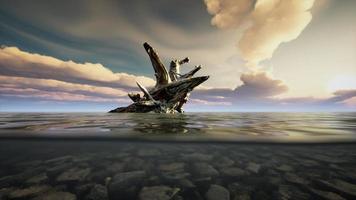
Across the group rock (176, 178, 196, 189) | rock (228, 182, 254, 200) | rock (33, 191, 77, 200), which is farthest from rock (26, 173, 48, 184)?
rock (228, 182, 254, 200)

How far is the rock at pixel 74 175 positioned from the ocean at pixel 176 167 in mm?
15

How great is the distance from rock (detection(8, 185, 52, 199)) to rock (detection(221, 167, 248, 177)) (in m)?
2.69

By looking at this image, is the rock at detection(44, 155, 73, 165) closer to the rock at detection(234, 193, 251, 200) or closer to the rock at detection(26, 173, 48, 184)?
the rock at detection(26, 173, 48, 184)

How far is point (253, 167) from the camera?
3.50m

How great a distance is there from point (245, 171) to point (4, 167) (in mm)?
4361

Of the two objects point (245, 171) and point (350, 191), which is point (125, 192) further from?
point (350, 191)

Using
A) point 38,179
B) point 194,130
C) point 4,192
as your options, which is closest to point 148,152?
point 38,179

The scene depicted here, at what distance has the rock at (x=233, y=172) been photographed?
315 centimetres

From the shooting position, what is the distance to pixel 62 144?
16.7 ft

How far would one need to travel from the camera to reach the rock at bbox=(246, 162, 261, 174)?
3.34 m

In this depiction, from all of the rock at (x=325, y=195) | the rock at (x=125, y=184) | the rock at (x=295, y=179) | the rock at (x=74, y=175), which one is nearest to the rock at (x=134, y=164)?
the rock at (x=125, y=184)

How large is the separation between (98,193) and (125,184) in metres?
0.39

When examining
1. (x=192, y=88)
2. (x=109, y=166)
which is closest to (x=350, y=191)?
(x=109, y=166)

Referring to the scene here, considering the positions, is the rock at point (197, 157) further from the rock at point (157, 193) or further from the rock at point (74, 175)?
the rock at point (74, 175)
